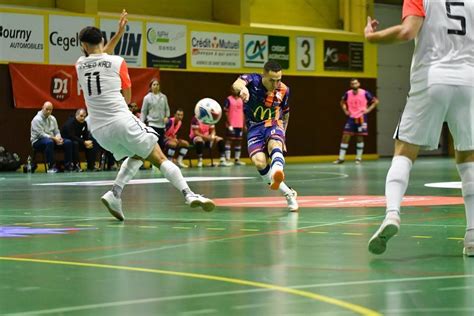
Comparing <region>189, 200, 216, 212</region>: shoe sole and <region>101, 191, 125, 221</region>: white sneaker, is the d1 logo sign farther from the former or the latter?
<region>189, 200, 216, 212</region>: shoe sole

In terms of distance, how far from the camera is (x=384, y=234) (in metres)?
7.18

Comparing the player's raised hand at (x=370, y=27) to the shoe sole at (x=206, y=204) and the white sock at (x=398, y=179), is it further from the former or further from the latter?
the shoe sole at (x=206, y=204)

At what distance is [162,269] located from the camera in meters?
6.78

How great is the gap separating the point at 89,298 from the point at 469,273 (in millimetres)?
2500

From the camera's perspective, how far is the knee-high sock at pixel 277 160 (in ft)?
39.7

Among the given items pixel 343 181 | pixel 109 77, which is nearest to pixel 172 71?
→ pixel 343 181

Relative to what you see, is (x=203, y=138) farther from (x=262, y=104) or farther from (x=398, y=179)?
(x=398, y=179)

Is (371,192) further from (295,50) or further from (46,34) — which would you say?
(295,50)

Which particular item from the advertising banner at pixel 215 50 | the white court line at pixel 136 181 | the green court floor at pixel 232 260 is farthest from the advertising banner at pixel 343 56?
the green court floor at pixel 232 260

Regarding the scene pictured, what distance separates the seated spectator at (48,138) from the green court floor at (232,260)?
38.9 feet

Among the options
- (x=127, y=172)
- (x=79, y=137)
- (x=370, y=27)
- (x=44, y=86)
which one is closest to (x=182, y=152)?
(x=79, y=137)

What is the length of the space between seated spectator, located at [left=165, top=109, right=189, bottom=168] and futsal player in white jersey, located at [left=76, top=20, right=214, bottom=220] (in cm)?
1788

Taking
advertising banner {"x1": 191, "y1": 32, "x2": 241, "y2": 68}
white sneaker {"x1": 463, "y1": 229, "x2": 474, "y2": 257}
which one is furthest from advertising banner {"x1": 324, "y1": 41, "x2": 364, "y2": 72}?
white sneaker {"x1": 463, "y1": 229, "x2": 474, "y2": 257}

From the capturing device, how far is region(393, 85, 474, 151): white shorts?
735 centimetres
